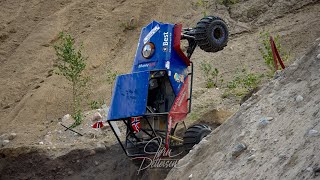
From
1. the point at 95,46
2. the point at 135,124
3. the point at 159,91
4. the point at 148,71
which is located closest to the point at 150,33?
the point at 148,71

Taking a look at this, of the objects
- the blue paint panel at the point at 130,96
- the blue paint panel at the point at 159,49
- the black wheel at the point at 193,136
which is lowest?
the black wheel at the point at 193,136

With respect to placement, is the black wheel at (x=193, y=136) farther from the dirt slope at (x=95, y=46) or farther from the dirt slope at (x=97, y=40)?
the dirt slope at (x=97, y=40)

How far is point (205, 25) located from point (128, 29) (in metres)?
10.5

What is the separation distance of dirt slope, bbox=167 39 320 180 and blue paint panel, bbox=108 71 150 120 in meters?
2.10

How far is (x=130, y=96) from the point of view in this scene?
28.8ft

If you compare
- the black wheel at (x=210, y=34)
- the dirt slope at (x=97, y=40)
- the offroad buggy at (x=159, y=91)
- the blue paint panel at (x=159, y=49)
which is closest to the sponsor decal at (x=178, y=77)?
the offroad buggy at (x=159, y=91)

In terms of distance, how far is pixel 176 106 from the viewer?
903 cm

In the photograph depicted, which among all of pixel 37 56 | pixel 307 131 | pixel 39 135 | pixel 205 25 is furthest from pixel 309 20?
pixel 307 131

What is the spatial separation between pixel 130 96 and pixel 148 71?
0.49m

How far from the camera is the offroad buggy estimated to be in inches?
344

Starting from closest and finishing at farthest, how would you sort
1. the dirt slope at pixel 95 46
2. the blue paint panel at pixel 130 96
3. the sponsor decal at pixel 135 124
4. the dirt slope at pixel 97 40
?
1. the blue paint panel at pixel 130 96
2. the sponsor decal at pixel 135 124
3. the dirt slope at pixel 95 46
4. the dirt slope at pixel 97 40

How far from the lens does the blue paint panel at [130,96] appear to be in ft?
28.4

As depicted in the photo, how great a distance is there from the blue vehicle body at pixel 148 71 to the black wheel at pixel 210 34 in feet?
1.40

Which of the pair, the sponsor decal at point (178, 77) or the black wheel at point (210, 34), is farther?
the black wheel at point (210, 34)
